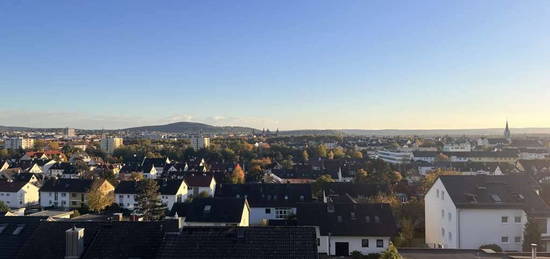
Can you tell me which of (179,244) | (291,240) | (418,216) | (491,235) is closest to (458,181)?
(491,235)

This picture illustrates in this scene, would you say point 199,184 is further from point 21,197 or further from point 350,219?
point 350,219

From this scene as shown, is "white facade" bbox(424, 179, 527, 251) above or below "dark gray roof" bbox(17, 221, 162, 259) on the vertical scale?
below

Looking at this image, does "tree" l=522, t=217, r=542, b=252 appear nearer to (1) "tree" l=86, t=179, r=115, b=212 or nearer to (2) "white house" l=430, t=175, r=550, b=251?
(2) "white house" l=430, t=175, r=550, b=251

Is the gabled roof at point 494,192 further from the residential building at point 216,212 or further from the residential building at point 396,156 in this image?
the residential building at point 396,156

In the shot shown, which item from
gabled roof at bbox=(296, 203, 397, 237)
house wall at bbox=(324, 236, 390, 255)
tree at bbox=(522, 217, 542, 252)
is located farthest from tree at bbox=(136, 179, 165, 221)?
tree at bbox=(522, 217, 542, 252)

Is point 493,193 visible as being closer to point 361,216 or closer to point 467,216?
point 467,216

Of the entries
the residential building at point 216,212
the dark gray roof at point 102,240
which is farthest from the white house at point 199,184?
the dark gray roof at point 102,240
